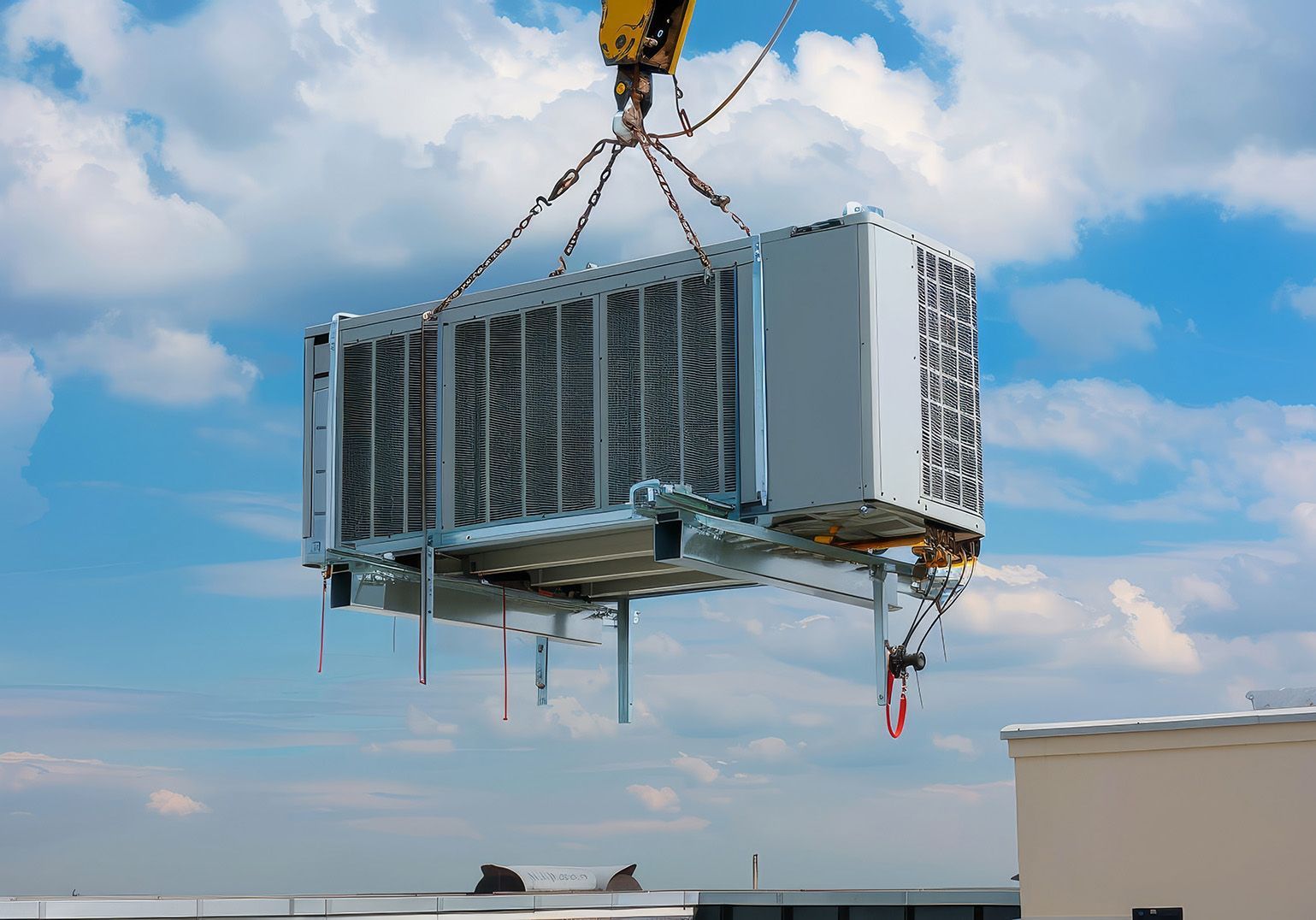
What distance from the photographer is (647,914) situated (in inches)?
722

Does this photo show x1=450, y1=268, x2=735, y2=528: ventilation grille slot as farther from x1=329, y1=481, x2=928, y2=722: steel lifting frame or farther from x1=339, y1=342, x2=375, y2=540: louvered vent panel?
x1=339, y1=342, x2=375, y2=540: louvered vent panel

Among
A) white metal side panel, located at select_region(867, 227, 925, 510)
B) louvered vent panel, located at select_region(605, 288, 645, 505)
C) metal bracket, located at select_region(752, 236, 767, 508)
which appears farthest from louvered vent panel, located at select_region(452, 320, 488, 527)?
white metal side panel, located at select_region(867, 227, 925, 510)

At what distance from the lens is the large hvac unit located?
12.1 m

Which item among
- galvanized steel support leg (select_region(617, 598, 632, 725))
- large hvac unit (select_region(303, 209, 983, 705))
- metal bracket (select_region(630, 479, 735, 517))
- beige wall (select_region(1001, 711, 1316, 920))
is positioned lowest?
beige wall (select_region(1001, 711, 1316, 920))

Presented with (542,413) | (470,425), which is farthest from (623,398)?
(470,425)

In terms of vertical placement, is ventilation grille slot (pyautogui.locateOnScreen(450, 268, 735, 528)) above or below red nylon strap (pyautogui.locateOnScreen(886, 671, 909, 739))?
above

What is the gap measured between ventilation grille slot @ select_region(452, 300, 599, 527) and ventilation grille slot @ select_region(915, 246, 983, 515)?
274 cm

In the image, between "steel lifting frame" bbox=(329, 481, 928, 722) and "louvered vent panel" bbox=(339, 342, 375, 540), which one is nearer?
"steel lifting frame" bbox=(329, 481, 928, 722)

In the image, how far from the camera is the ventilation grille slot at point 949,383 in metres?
12.4

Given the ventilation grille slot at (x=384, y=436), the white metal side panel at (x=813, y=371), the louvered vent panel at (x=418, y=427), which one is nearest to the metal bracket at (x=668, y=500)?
the white metal side panel at (x=813, y=371)

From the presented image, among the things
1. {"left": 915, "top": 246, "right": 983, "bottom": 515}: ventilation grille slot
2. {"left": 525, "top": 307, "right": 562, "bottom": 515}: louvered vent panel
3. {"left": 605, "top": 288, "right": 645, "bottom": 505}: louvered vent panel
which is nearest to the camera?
{"left": 915, "top": 246, "right": 983, "bottom": 515}: ventilation grille slot

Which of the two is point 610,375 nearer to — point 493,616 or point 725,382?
point 725,382

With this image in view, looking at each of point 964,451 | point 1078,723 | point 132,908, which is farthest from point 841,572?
point 132,908

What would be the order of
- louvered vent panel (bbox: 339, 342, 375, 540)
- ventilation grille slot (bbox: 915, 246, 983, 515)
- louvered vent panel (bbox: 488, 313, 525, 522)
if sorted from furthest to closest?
louvered vent panel (bbox: 339, 342, 375, 540) → louvered vent panel (bbox: 488, 313, 525, 522) → ventilation grille slot (bbox: 915, 246, 983, 515)
